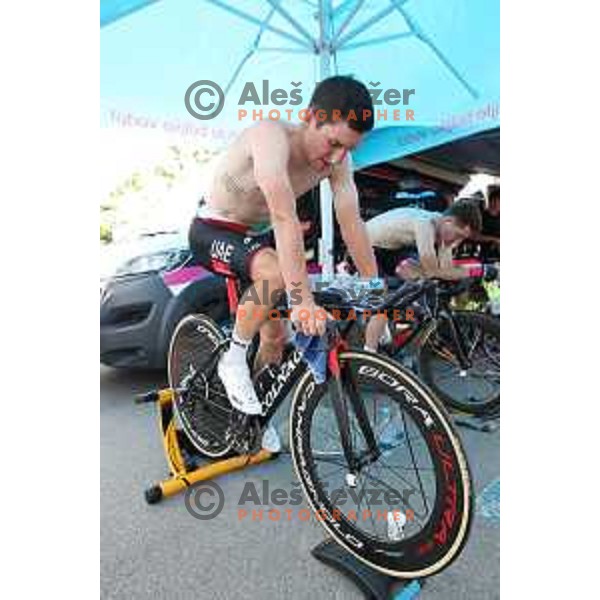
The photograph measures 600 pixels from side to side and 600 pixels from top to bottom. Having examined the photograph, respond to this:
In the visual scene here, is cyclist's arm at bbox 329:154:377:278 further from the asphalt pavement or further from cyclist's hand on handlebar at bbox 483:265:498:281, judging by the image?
cyclist's hand on handlebar at bbox 483:265:498:281

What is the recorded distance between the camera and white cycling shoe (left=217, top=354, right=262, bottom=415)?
185 cm

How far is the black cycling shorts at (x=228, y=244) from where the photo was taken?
5.92ft

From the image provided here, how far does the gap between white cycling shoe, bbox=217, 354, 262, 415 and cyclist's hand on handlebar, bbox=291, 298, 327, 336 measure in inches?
19.6

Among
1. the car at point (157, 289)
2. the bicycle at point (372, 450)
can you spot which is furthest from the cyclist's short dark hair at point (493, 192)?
the bicycle at point (372, 450)

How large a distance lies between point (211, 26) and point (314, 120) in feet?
2.81

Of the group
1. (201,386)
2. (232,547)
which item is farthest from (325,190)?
(232,547)

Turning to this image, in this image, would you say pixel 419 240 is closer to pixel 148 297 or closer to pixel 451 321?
pixel 451 321

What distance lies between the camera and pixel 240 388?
1862 mm

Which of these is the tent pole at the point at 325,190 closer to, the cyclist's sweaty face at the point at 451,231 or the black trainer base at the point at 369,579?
the cyclist's sweaty face at the point at 451,231

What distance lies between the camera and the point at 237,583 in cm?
155

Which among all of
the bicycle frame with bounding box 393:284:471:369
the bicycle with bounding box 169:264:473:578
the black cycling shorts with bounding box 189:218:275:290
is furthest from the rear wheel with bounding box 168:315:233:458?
the bicycle frame with bounding box 393:284:471:369

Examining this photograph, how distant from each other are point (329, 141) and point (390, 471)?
3.99ft
